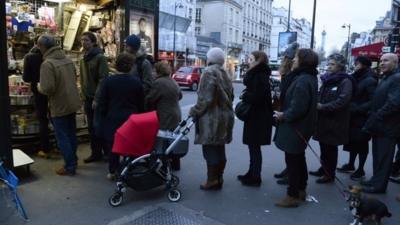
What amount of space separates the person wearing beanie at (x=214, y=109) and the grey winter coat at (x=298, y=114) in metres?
0.72

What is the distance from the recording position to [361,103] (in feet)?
18.4

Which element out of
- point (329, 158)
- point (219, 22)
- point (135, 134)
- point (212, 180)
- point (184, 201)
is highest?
point (219, 22)

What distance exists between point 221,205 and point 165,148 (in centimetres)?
94

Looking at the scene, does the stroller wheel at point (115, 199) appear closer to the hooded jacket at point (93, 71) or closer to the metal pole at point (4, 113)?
the metal pole at point (4, 113)

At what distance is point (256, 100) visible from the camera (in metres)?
4.84

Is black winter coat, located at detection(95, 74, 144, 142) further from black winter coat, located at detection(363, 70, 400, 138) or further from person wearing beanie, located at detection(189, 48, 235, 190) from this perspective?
black winter coat, located at detection(363, 70, 400, 138)

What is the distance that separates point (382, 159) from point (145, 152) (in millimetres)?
2996

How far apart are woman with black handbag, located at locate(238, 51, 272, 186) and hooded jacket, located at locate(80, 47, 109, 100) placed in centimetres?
221

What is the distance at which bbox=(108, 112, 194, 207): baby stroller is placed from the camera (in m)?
4.21

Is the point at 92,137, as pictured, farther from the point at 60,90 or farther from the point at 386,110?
the point at 386,110

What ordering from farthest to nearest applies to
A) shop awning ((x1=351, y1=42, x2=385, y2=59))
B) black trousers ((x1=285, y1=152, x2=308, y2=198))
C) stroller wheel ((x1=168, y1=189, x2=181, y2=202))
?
shop awning ((x1=351, y1=42, x2=385, y2=59)) < stroller wheel ((x1=168, y1=189, x2=181, y2=202)) < black trousers ((x1=285, y1=152, x2=308, y2=198))

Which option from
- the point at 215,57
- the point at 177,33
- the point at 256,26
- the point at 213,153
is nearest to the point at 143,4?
the point at 215,57

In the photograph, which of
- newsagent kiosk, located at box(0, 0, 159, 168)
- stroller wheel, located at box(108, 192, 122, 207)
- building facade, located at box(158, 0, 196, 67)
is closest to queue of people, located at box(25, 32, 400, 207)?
stroller wheel, located at box(108, 192, 122, 207)

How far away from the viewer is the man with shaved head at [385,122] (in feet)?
15.1
